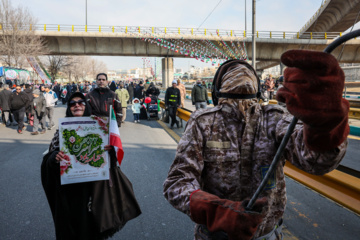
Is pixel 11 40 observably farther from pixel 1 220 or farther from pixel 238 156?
pixel 238 156

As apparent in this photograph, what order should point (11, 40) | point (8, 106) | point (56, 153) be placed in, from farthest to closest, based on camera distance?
point (11, 40) < point (8, 106) < point (56, 153)

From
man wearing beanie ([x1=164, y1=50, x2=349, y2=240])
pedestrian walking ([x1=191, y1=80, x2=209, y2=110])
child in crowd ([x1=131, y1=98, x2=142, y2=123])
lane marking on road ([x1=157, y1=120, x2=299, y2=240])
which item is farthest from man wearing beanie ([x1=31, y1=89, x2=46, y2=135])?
man wearing beanie ([x1=164, y1=50, x2=349, y2=240])

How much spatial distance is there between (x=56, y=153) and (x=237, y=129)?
1979mm

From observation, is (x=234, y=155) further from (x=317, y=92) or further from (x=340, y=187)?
(x=340, y=187)

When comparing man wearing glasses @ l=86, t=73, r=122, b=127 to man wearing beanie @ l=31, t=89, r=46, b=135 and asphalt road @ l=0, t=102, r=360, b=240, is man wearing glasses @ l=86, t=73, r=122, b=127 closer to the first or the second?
asphalt road @ l=0, t=102, r=360, b=240

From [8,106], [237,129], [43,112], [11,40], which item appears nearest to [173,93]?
[43,112]

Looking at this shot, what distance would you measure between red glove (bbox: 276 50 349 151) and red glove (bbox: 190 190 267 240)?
0.38m

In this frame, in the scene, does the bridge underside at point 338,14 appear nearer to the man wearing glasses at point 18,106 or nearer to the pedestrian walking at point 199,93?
the pedestrian walking at point 199,93

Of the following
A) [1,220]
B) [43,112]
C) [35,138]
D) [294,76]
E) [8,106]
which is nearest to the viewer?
[294,76]

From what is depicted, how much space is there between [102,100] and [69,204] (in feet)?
11.4

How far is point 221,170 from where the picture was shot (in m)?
1.41

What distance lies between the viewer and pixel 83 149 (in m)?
2.63

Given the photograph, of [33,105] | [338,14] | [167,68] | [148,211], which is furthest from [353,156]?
[338,14]

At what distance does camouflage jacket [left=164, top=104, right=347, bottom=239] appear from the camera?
54.5 inches
